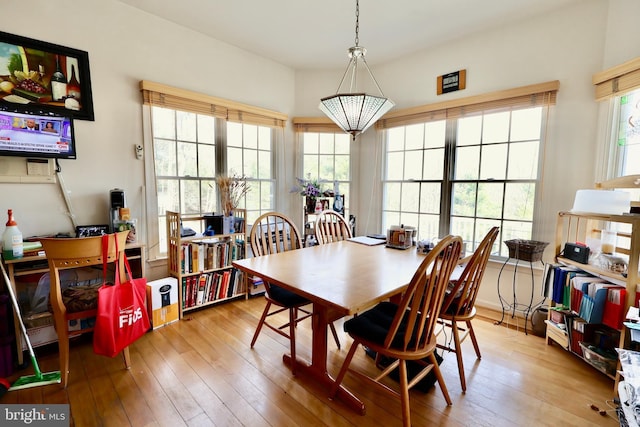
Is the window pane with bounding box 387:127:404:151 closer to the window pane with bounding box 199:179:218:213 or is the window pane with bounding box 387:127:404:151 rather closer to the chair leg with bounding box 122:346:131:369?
the window pane with bounding box 199:179:218:213

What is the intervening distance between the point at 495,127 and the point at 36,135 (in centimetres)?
395

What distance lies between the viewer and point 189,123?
3061 millimetres

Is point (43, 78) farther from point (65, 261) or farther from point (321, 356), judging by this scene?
point (321, 356)

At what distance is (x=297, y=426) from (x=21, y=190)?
2.57 metres

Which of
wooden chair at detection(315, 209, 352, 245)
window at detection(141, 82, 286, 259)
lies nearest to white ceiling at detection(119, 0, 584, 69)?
window at detection(141, 82, 286, 259)

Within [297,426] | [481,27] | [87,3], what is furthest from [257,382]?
[481,27]

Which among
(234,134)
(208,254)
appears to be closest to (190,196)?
(208,254)

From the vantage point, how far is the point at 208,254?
9.59 feet

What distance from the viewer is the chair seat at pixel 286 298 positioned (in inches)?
77.5

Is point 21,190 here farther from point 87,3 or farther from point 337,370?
point 337,370

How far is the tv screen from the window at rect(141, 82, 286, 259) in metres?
0.59

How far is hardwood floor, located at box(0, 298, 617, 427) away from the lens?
1574 millimetres

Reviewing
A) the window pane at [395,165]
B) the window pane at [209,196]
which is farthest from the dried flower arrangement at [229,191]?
the window pane at [395,165]

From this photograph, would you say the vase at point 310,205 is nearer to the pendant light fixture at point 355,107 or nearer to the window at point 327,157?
the window at point 327,157
